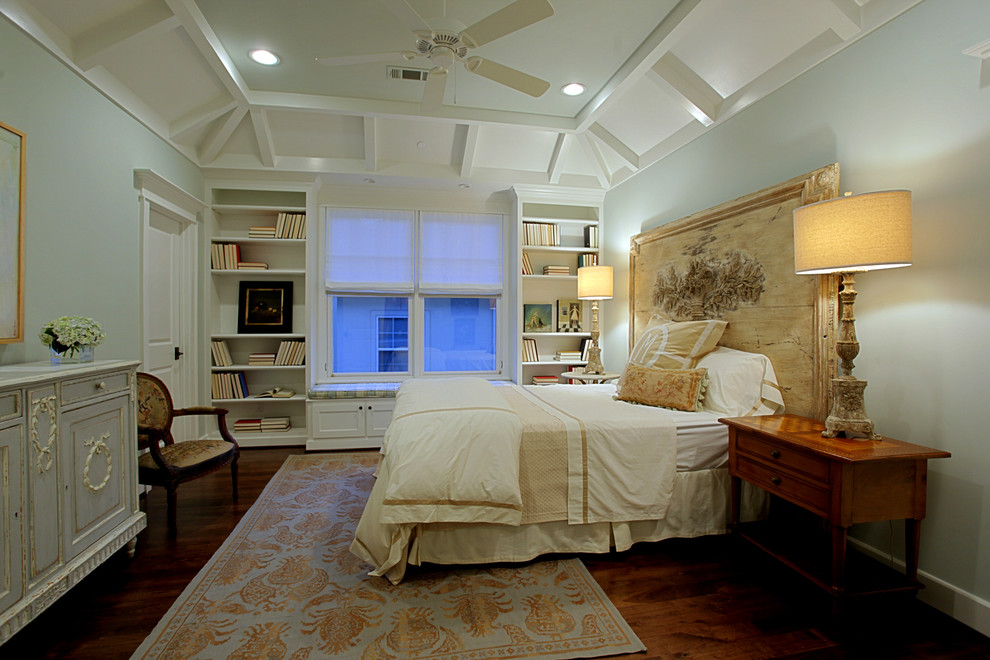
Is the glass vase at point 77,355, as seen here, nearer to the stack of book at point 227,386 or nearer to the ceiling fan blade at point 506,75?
the stack of book at point 227,386

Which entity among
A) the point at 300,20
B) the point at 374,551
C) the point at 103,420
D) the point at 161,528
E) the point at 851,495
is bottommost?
the point at 161,528

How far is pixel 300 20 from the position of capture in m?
2.63

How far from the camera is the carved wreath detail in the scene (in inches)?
105

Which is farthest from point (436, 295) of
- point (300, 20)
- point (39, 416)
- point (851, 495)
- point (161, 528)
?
point (851, 495)

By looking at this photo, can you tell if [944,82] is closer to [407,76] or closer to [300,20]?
[407,76]

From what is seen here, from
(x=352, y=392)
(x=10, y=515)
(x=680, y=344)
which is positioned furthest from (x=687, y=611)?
(x=352, y=392)

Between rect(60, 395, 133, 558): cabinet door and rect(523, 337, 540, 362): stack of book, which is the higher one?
rect(523, 337, 540, 362): stack of book

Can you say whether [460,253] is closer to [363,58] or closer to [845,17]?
[363,58]

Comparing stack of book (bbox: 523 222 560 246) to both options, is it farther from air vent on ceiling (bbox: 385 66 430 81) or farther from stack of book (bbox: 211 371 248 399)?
stack of book (bbox: 211 371 248 399)

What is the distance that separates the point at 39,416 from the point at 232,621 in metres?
1.07

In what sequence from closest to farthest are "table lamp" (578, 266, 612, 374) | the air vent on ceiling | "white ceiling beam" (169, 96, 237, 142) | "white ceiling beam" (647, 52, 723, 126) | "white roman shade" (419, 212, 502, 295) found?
1. the air vent on ceiling
2. "white ceiling beam" (647, 52, 723, 126)
3. "white ceiling beam" (169, 96, 237, 142)
4. "table lamp" (578, 266, 612, 374)
5. "white roman shade" (419, 212, 502, 295)

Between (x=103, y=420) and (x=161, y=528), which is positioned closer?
(x=103, y=420)

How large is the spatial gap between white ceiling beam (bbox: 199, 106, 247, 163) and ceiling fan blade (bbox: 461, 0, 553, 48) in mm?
2388

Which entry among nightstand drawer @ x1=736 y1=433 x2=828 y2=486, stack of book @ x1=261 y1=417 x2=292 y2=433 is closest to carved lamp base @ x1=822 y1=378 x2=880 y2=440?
nightstand drawer @ x1=736 y1=433 x2=828 y2=486
